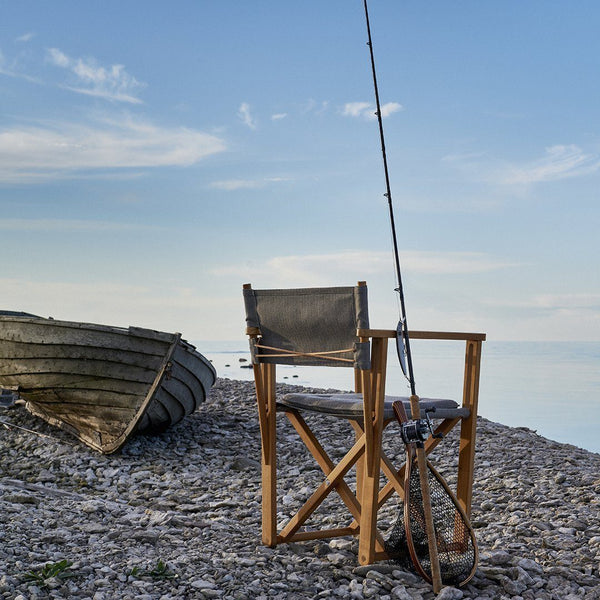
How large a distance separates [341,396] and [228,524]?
151cm

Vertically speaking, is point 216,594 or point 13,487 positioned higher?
point 13,487

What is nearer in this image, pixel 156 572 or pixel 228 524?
pixel 156 572

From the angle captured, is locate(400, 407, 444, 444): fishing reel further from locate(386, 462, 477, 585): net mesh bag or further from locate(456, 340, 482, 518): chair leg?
locate(456, 340, 482, 518): chair leg

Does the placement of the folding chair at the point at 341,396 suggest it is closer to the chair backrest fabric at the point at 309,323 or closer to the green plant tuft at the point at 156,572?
the chair backrest fabric at the point at 309,323

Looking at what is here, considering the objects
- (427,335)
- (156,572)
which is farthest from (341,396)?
(156,572)

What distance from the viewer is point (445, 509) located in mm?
3703

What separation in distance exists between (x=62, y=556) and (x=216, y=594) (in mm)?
985

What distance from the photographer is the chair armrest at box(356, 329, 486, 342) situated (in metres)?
3.50

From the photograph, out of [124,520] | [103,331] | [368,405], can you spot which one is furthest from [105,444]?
[368,405]

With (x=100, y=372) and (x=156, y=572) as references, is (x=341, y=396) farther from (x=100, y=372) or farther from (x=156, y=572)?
(x=100, y=372)

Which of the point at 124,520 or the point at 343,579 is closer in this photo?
the point at 343,579

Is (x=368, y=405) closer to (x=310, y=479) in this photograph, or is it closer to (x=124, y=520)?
(x=124, y=520)

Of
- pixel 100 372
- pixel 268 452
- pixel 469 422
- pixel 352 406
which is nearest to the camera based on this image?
pixel 352 406

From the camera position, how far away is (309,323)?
12.2 ft
